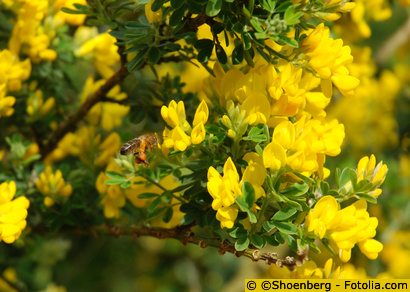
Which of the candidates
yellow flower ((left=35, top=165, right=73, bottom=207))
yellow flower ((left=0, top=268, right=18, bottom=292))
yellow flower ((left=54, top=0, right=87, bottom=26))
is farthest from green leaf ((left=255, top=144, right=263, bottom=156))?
yellow flower ((left=0, top=268, right=18, bottom=292))

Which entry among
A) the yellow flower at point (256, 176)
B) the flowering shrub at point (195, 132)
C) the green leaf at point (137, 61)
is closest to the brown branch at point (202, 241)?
the flowering shrub at point (195, 132)

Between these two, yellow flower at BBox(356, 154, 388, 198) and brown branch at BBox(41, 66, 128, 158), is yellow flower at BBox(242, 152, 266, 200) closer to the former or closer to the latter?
yellow flower at BBox(356, 154, 388, 198)

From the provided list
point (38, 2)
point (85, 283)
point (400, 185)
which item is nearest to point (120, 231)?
point (38, 2)

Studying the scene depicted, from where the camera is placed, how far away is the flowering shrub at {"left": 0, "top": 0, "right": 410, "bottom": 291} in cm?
139

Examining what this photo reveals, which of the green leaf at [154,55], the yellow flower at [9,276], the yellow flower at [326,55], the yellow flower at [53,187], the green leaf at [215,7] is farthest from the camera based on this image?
the yellow flower at [9,276]

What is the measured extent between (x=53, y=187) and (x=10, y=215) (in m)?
0.28

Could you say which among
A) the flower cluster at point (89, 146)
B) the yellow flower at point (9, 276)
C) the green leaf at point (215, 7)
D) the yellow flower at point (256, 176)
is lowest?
the yellow flower at point (9, 276)

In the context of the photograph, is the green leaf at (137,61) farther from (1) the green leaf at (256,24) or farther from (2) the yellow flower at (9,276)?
(2) the yellow flower at (9,276)

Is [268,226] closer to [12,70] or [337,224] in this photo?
[337,224]

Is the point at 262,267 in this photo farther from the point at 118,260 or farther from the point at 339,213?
Answer: the point at 339,213

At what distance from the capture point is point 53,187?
5.84 feet

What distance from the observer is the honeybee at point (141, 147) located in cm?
151

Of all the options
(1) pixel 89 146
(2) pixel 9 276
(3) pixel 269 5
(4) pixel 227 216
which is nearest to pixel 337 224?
(4) pixel 227 216

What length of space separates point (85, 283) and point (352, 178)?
6.15 ft
